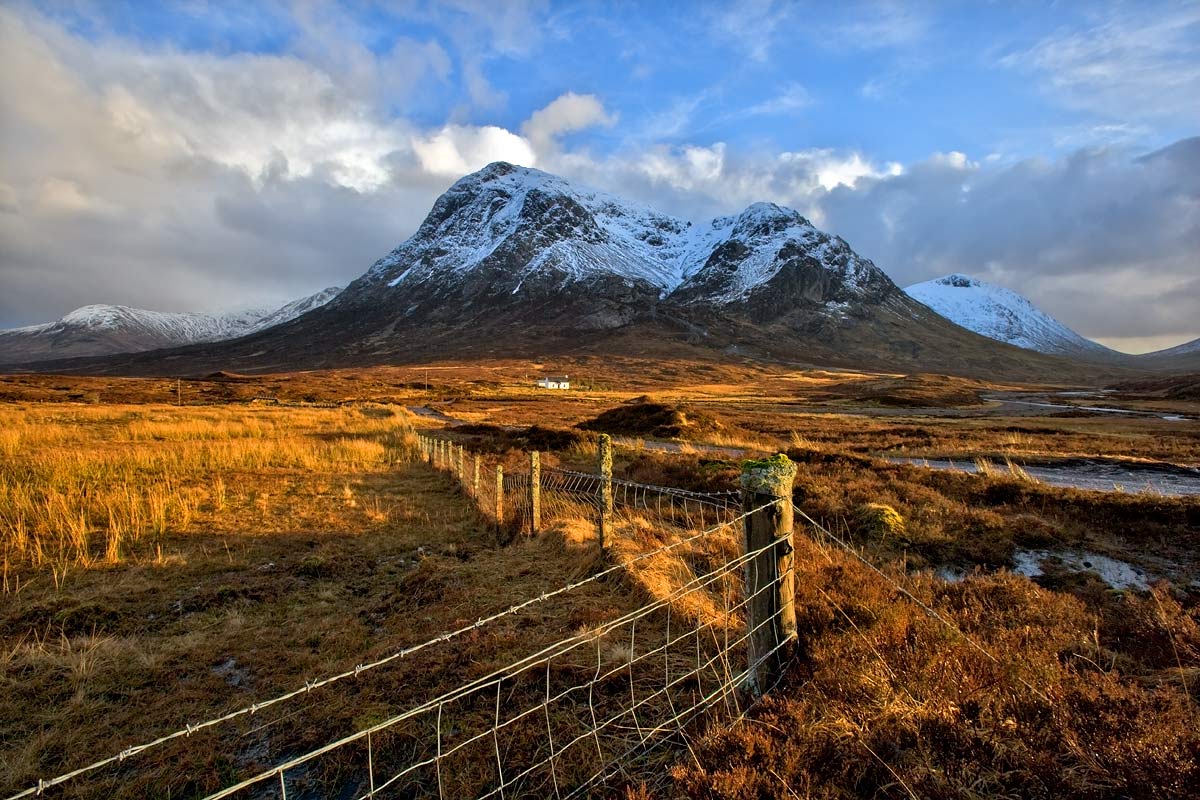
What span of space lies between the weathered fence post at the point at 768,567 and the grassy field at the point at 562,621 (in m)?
0.24

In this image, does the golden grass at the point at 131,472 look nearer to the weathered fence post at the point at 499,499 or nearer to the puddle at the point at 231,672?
the weathered fence post at the point at 499,499

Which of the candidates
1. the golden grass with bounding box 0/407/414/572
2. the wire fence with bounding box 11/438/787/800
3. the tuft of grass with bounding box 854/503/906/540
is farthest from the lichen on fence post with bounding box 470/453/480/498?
the tuft of grass with bounding box 854/503/906/540

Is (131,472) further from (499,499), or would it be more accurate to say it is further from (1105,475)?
(1105,475)

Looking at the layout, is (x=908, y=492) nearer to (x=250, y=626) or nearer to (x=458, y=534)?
(x=458, y=534)

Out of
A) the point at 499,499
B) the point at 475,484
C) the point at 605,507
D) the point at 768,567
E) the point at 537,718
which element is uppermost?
the point at 768,567

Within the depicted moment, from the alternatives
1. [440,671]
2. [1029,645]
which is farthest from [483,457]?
[1029,645]

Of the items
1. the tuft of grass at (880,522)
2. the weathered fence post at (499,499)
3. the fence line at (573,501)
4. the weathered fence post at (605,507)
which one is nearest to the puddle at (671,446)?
the fence line at (573,501)

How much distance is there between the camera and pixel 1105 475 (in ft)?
51.2

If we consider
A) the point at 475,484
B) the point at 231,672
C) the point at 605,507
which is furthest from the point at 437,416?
the point at 231,672

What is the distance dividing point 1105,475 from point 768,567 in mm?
17794

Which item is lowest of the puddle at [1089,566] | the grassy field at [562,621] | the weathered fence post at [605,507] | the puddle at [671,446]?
the puddle at [671,446]

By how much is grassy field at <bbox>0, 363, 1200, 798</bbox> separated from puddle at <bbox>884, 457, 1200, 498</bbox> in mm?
2802

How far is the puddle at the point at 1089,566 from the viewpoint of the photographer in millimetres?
7238

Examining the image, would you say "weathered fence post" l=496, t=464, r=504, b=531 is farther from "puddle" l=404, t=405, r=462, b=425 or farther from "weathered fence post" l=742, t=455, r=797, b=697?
"puddle" l=404, t=405, r=462, b=425
